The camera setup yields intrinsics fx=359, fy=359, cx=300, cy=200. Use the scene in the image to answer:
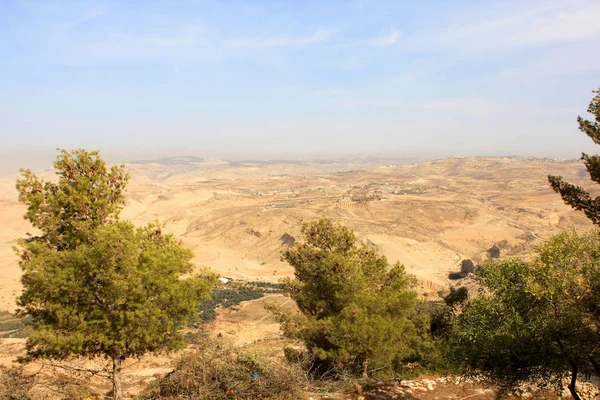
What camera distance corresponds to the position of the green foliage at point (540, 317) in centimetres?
722

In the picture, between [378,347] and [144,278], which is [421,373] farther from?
[144,278]

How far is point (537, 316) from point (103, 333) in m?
9.70

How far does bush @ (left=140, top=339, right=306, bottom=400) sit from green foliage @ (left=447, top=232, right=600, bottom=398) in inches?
180

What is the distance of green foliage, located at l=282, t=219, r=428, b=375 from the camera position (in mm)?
11206

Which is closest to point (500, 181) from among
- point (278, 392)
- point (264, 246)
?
point (264, 246)

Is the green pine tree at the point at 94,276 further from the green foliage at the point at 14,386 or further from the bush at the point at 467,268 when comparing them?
the bush at the point at 467,268

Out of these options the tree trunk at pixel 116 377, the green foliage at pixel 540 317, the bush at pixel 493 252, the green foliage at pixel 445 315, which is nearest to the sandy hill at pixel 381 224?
the bush at pixel 493 252

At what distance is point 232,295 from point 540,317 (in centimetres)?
3011

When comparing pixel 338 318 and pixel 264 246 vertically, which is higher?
pixel 338 318

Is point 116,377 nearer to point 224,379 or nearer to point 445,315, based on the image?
point 224,379

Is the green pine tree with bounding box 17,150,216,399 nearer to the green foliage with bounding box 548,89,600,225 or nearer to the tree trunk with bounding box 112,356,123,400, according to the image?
the tree trunk with bounding box 112,356,123,400

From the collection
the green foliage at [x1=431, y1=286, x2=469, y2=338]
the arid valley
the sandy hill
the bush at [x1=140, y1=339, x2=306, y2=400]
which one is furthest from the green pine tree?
the sandy hill

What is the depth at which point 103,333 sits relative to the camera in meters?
8.30

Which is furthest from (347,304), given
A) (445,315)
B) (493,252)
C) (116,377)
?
(493,252)
